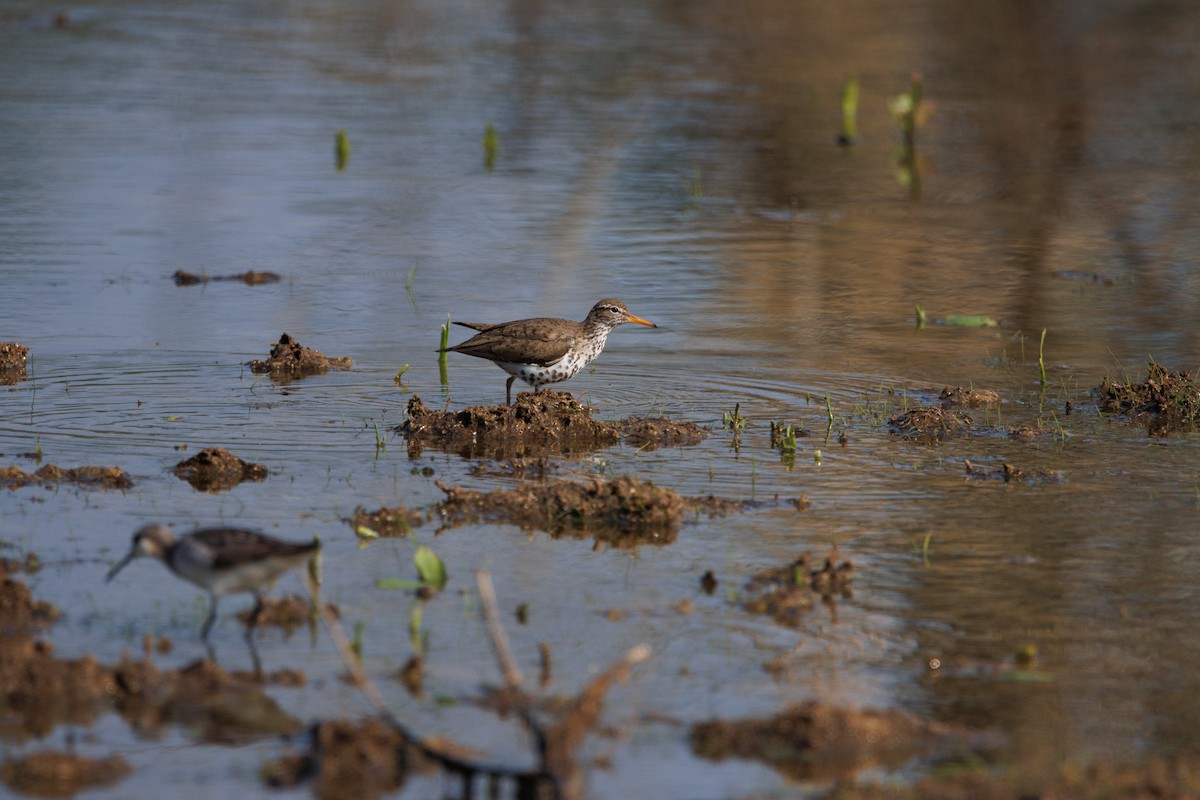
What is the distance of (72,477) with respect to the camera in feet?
30.9

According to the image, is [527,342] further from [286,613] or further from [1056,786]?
[1056,786]

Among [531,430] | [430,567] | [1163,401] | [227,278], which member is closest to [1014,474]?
[1163,401]

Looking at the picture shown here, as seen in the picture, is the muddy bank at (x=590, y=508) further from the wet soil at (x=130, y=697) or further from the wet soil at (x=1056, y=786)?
the wet soil at (x=1056, y=786)

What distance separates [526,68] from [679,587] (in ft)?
80.7

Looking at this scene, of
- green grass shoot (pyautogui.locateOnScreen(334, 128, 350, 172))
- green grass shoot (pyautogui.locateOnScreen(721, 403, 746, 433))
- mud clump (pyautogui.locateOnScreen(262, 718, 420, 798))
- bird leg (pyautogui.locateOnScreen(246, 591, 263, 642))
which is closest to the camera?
mud clump (pyautogui.locateOnScreen(262, 718, 420, 798))

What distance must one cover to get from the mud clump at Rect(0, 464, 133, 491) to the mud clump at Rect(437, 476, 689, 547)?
6.13 ft

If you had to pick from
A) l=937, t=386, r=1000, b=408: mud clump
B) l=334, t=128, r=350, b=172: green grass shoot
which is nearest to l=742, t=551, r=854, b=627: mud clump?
l=937, t=386, r=1000, b=408: mud clump

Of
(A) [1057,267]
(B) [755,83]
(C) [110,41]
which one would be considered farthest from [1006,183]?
(C) [110,41]

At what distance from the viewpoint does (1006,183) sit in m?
21.7

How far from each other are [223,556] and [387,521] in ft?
6.48

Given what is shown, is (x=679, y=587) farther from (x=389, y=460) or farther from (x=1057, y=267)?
(x=1057, y=267)

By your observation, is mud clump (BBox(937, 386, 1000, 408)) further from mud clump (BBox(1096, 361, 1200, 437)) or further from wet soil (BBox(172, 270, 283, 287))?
wet soil (BBox(172, 270, 283, 287))

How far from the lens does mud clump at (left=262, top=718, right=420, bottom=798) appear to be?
5895mm

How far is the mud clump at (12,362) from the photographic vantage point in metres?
12.0
